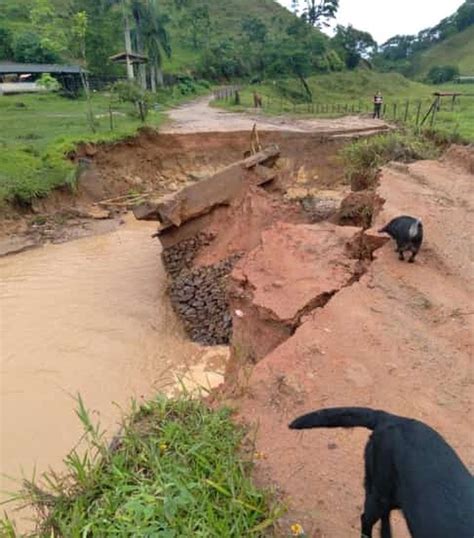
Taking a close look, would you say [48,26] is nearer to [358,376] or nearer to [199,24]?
[358,376]

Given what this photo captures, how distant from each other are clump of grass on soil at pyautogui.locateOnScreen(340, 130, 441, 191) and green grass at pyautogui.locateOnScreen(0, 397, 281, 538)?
9.31 meters

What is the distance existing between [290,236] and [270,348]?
2907 mm

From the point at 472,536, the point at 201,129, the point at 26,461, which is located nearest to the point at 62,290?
the point at 26,461

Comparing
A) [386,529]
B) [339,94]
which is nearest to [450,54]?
[339,94]

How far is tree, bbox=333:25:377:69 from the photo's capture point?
5155cm

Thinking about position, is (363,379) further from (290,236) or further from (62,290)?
(62,290)

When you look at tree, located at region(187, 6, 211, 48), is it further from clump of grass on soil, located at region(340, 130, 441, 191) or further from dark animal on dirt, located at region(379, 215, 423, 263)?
dark animal on dirt, located at region(379, 215, 423, 263)

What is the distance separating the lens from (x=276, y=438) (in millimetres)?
3453

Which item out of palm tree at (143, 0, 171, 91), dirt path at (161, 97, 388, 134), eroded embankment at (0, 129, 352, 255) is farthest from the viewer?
palm tree at (143, 0, 171, 91)

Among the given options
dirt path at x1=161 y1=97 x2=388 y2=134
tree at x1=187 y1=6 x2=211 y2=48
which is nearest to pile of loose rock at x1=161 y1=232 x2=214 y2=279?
dirt path at x1=161 y1=97 x2=388 y2=134

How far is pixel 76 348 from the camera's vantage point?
7.98 meters

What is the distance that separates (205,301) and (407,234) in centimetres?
382

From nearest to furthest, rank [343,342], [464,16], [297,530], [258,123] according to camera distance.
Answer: [297,530] < [343,342] < [258,123] < [464,16]

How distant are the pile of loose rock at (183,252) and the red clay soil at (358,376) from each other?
3.62m
